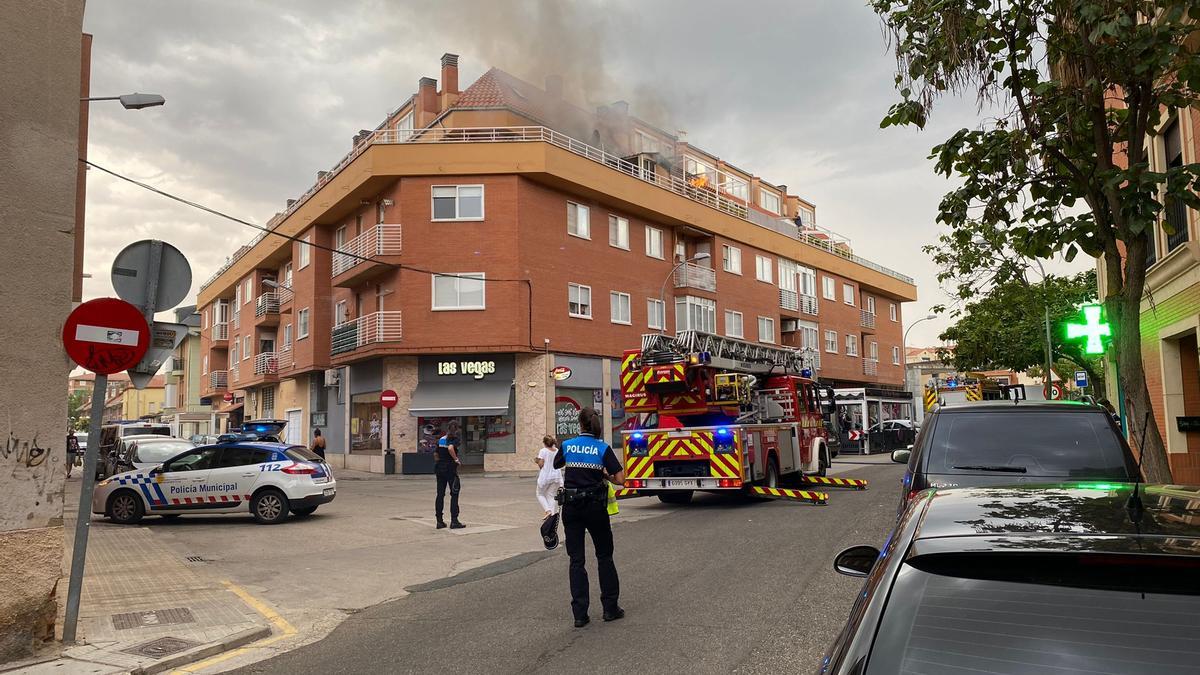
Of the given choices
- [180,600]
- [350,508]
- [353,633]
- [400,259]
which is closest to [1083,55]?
[353,633]

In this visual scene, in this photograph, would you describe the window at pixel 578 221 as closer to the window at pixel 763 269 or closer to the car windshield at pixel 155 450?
the window at pixel 763 269

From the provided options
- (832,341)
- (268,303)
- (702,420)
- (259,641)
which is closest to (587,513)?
(259,641)

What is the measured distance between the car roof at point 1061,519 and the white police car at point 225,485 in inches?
557

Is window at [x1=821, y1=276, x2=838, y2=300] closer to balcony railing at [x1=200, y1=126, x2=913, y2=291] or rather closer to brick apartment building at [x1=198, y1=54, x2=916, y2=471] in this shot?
balcony railing at [x1=200, y1=126, x2=913, y2=291]

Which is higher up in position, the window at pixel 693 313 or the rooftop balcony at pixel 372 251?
the rooftop balcony at pixel 372 251

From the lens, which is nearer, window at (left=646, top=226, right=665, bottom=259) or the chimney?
window at (left=646, top=226, right=665, bottom=259)

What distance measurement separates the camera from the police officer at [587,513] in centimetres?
691

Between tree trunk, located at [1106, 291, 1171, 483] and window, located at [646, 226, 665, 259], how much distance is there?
29520 mm

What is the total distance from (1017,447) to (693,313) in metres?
32.7

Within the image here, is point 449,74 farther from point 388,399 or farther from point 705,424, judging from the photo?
point 705,424

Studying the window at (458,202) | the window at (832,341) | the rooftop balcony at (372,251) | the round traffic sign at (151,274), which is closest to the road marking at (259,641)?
the round traffic sign at (151,274)

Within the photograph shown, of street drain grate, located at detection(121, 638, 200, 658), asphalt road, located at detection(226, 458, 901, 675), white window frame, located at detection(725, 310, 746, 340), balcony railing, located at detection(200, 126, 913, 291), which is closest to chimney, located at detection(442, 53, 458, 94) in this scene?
balcony railing, located at detection(200, 126, 913, 291)

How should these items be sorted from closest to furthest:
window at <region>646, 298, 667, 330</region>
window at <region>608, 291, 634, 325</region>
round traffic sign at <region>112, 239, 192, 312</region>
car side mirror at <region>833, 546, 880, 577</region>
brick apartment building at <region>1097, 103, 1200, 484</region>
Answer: car side mirror at <region>833, 546, 880, 577</region> < round traffic sign at <region>112, 239, 192, 312</region> < brick apartment building at <region>1097, 103, 1200, 484</region> < window at <region>608, 291, 634, 325</region> < window at <region>646, 298, 667, 330</region>

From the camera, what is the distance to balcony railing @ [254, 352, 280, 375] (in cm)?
4428
